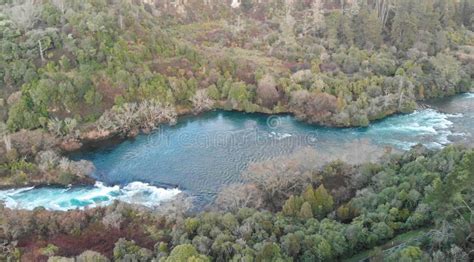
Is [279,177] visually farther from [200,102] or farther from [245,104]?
[200,102]

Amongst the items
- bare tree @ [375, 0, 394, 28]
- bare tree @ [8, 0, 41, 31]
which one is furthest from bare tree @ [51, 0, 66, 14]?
bare tree @ [375, 0, 394, 28]

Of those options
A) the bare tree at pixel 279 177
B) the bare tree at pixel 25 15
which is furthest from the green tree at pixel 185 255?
the bare tree at pixel 25 15

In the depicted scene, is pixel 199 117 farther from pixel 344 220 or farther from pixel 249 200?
pixel 344 220

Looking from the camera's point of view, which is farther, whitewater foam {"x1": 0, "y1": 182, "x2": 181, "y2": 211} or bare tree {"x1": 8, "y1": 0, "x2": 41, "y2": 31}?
bare tree {"x1": 8, "y1": 0, "x2": 41, "y2": 31}

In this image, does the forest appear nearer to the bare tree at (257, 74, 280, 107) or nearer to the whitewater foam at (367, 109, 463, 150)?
the bare tree at (257, 74, 280, 107)

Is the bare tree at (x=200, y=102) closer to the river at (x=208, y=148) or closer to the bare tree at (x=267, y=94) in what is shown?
the river at (x=208, y=148)
